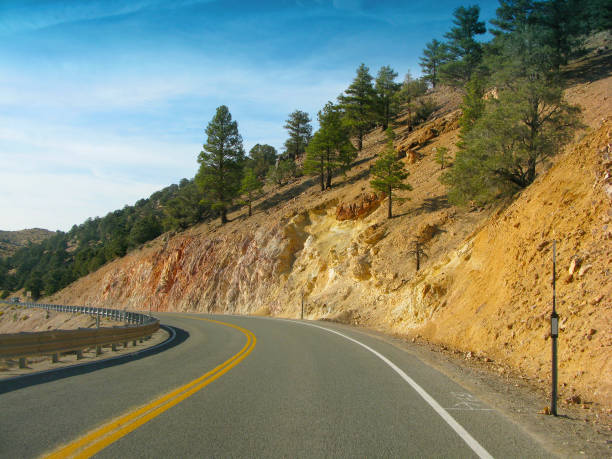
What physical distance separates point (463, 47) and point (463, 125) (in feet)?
89.7

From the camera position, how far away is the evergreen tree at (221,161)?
49.8m

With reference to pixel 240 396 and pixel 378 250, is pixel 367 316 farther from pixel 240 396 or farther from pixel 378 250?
pixel 240 396

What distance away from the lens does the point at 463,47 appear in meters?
55.0

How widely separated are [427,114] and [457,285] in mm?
41908

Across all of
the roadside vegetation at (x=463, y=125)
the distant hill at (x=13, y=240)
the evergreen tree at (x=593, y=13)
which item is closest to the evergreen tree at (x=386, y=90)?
the roadside vegetation at (x=463, y=125)

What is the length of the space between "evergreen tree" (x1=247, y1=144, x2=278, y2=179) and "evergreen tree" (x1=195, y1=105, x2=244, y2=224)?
947 inches

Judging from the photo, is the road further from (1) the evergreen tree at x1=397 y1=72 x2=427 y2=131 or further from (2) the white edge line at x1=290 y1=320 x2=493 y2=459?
(1) the evergreen tree at x1=397 y1=72 x2=427 y2=131

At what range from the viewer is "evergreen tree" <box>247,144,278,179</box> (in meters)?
77.1

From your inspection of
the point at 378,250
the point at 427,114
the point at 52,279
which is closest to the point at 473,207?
the point at 378,250

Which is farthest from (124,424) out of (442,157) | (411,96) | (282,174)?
(411,96)

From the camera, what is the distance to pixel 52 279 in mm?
79375

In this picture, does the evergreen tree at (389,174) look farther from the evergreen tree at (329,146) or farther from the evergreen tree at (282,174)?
the evergreen tree at (282,174)

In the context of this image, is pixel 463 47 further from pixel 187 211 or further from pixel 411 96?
pixel 187 211

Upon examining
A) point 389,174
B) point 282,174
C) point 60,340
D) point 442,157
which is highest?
point 282,174
